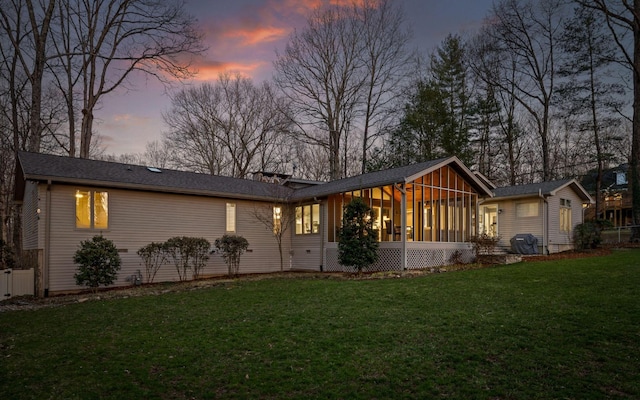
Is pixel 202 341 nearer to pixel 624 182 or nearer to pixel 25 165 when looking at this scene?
pixel 25 165

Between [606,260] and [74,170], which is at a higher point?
[74,170]

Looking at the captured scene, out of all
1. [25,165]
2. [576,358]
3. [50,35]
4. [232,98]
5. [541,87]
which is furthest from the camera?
[232,98]

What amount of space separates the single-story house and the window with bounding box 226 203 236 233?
4 cm

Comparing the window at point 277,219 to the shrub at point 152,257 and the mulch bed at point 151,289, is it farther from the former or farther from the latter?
the shrub at point 152,257

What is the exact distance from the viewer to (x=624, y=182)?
117 ft

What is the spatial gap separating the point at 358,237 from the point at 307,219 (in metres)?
A: 3.54

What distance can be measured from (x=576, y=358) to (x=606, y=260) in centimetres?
985

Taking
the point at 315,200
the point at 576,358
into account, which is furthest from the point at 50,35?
the point at 576,358

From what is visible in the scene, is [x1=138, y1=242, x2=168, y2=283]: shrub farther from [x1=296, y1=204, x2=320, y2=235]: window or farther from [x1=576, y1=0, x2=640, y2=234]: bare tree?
[x1=576, y1=0, x2=640, y2=234]: bare tree

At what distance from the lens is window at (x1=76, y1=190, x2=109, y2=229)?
12.1 meters

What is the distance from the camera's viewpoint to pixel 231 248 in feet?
45.3

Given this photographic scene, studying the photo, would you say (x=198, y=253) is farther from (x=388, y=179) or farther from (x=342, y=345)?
(x=342, y=345)

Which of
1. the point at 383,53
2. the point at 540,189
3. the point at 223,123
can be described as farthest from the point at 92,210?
the point at 383,53

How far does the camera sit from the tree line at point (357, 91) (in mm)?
20219
